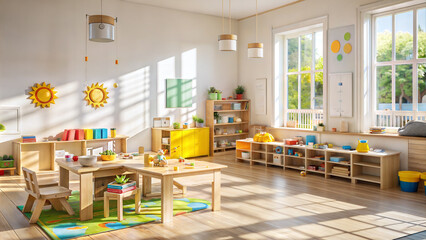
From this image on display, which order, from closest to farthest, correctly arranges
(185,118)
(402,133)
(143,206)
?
(143,206), (402,133), (185,118)

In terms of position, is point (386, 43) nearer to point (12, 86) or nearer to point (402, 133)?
point (402, 133)

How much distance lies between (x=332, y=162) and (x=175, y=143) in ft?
12.3

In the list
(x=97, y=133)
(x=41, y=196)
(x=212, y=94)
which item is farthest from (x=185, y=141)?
(x=41, y=196)

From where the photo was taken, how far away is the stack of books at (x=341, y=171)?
7090 millimetres

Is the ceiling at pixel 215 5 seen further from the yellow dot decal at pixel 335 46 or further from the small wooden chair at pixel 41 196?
the small wooden chair at pixel 41 196

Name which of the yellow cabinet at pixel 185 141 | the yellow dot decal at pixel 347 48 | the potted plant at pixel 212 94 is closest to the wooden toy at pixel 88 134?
the yellow cabinet at pixel 185 141

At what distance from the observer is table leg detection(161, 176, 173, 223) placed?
14.9 ft

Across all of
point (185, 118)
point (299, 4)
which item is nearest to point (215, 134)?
point (185, 118)

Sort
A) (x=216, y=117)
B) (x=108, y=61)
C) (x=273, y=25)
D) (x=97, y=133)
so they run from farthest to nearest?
(x=216, y=117) → (x=273, y=25) → (x=108, y=61) → (x=97, y=133)

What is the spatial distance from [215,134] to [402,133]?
15.9 ft

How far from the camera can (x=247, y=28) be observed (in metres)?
10.7

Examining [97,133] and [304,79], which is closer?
[97,133]

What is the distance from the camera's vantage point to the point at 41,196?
14.8ft

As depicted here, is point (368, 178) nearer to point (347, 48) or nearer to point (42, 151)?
point (347, 48)
